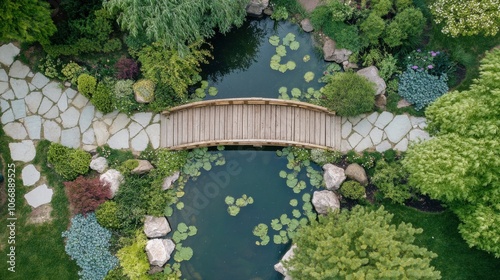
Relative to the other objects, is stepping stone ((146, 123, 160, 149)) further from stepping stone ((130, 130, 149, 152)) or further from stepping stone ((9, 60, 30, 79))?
stepping stone ((9, 60, 30, 79))

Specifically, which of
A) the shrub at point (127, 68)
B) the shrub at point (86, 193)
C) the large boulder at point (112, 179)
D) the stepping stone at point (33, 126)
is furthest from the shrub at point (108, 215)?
the shrub at point (127, 68)

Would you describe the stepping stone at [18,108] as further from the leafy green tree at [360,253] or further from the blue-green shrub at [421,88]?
the blue-green shrub at [421,88]

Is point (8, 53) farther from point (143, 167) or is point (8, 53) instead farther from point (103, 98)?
point (143, 167)

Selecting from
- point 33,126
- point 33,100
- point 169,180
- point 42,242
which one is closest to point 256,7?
point 169,180

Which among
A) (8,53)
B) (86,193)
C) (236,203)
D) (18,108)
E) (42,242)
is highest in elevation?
(8,53)

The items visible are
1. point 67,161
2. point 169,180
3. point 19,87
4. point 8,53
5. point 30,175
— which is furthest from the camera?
point 8,53

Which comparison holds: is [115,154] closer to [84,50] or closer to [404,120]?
[84,50]

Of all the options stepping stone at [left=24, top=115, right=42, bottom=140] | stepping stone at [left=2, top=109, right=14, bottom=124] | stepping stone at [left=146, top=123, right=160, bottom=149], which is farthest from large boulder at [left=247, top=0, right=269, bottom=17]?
stepping stone at [left=2, top=109, right=14, bottom=124]
